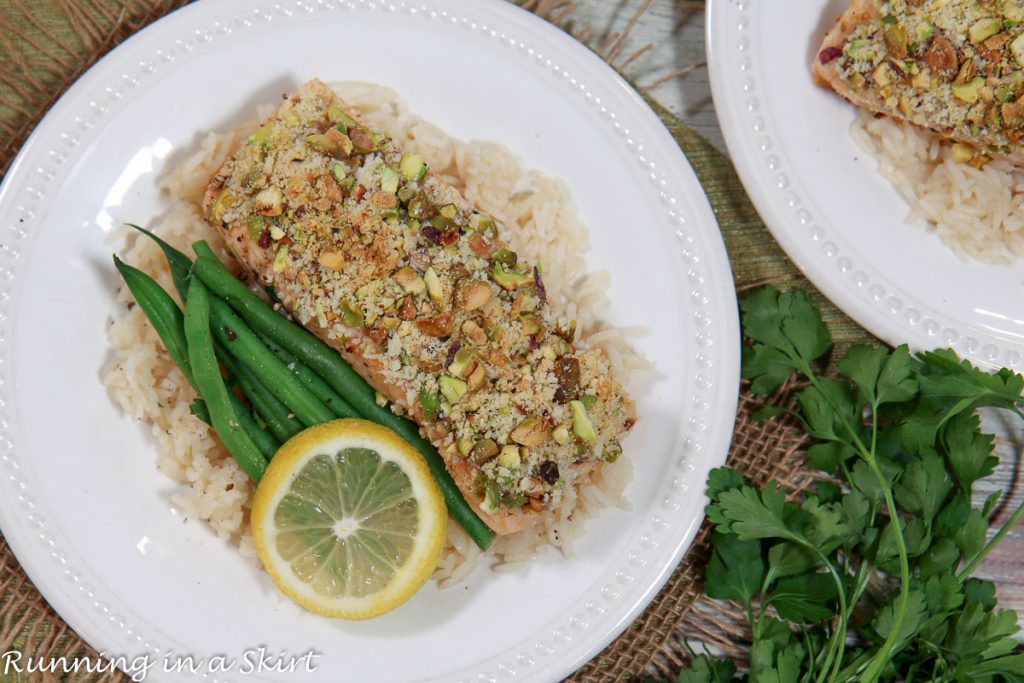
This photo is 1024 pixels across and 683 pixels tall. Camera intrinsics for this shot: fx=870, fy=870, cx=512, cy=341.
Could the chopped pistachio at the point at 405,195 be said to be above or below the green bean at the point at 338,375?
above

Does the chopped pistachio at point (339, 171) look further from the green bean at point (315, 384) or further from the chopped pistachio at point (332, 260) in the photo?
the green bean at point (315, 384)

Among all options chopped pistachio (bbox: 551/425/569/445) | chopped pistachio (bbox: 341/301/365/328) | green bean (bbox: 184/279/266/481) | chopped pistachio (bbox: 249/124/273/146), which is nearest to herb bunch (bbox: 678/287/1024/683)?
chopped pistachio (bbox: 551/425/569/445)

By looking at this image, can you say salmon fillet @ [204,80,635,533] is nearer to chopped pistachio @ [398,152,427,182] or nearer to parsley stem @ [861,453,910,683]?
chopped pistachio @ [398,152,427,182]

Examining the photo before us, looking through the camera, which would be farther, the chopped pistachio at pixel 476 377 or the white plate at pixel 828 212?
the white plate at pixel 828 212

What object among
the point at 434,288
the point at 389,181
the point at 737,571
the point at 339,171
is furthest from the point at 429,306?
the point at 737,571

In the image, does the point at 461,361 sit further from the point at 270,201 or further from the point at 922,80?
the point at 922,80

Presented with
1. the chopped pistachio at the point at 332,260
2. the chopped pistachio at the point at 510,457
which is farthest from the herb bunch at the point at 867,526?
the chopped pistachio at the point at 332,260
